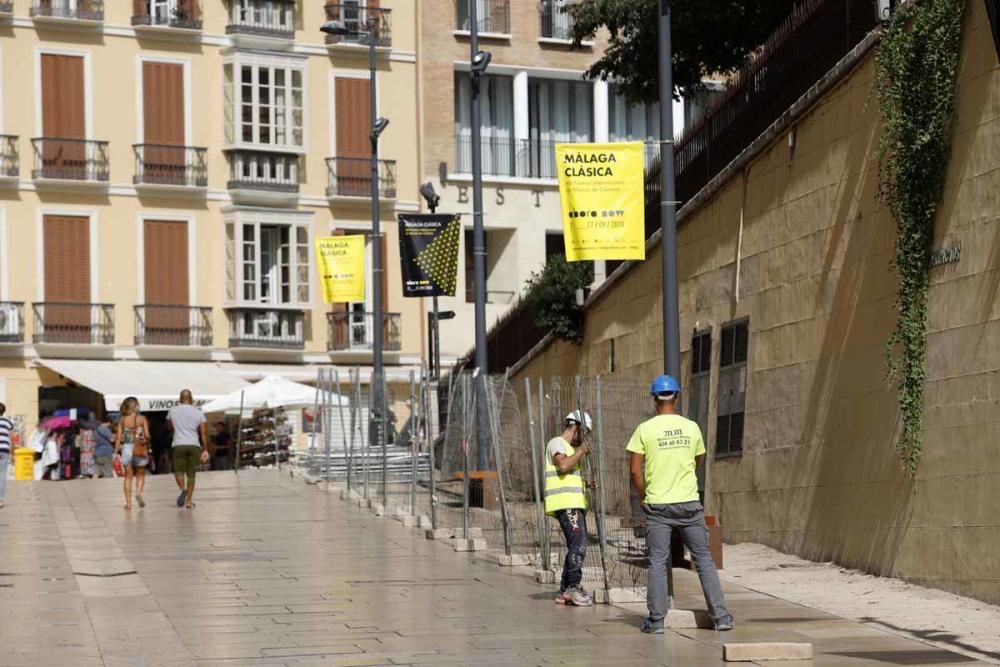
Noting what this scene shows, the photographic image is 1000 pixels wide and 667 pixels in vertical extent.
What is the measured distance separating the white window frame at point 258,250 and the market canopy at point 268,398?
6693 millimetres

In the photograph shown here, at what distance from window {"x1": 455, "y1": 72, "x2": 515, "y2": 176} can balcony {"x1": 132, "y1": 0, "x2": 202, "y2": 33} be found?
267 inches

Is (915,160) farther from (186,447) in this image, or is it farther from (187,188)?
(187,188)

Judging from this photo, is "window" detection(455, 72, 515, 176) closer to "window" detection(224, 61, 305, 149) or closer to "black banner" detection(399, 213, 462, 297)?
"window" detection(224, 61, 305, 149)

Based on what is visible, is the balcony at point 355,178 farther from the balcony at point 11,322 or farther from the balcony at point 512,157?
the balcony at point 11,322

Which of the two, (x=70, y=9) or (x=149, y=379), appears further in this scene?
(x=70, y=9)

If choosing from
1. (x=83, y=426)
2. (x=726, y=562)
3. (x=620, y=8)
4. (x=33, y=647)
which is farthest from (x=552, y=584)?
(x=83, y=426)

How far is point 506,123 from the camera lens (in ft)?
166

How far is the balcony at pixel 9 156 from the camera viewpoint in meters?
45.2

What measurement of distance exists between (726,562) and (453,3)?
104ft

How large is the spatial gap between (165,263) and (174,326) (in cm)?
150

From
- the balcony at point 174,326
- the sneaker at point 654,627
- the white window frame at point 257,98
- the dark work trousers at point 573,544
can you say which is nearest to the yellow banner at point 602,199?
the dark work trousers at point 573,544

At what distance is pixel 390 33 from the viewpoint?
49.7 meters

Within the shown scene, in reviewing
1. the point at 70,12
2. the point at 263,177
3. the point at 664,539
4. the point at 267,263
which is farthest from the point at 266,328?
the point at 664,539

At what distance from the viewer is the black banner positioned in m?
32.1
